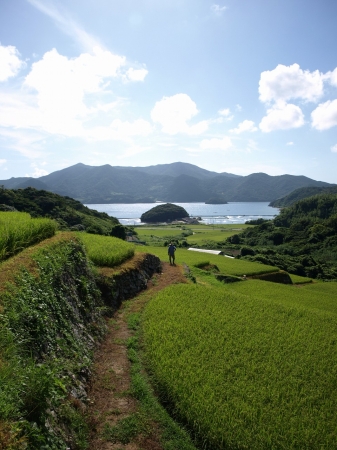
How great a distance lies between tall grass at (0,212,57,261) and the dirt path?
14.2ft

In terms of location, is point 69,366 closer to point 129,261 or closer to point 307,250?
point 129,261

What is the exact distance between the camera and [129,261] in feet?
56.4

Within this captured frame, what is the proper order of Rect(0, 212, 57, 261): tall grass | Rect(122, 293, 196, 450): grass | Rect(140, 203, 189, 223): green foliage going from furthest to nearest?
Rect(140, 203, 189, 223): green foliage < Rect(0, 212, 57, 261): tall grass < Rect(122, 293, 196, 450): grass

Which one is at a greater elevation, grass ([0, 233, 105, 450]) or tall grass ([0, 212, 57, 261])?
tall grass ([0, 212, 57, 261])

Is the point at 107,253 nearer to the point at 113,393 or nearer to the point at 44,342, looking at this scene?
the point at 113,393

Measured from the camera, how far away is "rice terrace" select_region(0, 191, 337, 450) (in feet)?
18.3

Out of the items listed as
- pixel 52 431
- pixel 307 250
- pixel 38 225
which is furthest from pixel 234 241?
pixel 52 431

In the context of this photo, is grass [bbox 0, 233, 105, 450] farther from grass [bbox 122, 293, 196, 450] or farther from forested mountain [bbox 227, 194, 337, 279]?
forested mountain [bbox 227, 194, 337, 279]

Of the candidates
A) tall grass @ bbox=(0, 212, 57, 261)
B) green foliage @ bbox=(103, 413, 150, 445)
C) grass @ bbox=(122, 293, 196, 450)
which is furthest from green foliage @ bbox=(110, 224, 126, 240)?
green foliage @ bbox=(103, 413, 150, 445)

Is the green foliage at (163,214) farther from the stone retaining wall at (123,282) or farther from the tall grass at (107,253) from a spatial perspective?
the stone retaining wall at (123,282)

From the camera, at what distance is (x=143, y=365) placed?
28.3ft

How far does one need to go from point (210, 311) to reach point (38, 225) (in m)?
8.04

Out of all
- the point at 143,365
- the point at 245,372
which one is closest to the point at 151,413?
the point at 143,365

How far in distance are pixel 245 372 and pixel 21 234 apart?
28.1 ft
